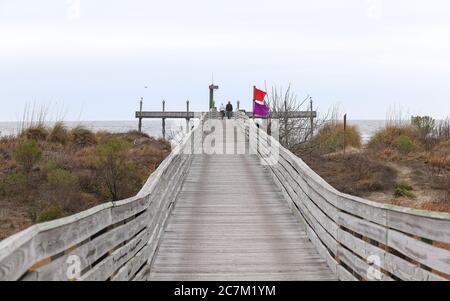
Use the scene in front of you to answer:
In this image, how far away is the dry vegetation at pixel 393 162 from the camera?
22.4 metres

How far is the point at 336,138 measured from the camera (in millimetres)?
36625

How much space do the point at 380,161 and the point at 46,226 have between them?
1018 inches

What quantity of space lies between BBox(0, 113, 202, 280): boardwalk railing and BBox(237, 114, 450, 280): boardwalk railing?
254 cm

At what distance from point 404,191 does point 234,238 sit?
13.2 m

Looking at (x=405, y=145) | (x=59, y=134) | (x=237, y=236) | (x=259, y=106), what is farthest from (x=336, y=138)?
(x=237, y=236)

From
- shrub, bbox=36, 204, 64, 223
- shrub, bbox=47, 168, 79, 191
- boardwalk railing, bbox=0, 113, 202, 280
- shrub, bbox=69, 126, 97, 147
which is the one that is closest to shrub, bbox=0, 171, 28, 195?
shrub, bbox=47, 168, 79, 191

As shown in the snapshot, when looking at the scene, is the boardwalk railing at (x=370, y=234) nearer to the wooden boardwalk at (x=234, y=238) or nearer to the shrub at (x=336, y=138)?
the wooden boardwalk at (x=234, y=238)

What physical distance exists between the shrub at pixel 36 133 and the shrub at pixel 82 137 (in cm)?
155

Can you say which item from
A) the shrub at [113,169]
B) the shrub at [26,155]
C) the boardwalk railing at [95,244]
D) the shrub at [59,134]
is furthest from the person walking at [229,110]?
the boardwalk railing at [95,244]

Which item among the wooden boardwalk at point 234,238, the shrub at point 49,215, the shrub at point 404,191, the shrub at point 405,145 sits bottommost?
the shrub at point 49,215

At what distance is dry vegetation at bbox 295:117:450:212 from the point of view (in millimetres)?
22438

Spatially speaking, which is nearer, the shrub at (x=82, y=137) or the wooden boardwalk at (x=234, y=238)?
the wooden boardwalk at (x=234, y=238)

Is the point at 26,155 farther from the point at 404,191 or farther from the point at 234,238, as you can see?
the point at 234,238

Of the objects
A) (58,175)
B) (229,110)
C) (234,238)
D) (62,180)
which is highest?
(229,110)
